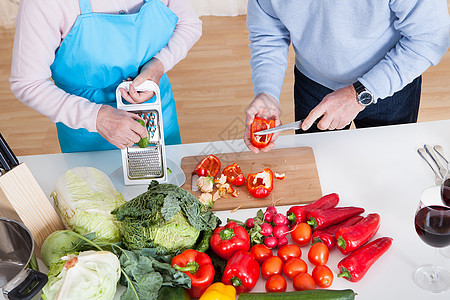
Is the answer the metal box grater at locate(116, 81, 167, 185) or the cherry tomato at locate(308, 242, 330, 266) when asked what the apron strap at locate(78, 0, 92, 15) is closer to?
the metal box grater at locate(116, 81, 167, 185)

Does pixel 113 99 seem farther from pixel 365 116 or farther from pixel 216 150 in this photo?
pixel 365 116

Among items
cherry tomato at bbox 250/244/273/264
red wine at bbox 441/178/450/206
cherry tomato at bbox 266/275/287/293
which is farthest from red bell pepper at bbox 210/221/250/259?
red wine at bbox 441/178/450/206

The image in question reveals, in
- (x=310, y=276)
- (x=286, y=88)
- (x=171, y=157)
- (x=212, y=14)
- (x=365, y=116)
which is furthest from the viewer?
(x=212, y=14)

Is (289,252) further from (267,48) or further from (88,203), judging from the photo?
(267,48)

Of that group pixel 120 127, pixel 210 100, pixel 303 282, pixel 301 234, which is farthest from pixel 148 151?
pixel 210 100

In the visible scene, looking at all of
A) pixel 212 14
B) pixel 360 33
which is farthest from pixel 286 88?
pixel 360 33

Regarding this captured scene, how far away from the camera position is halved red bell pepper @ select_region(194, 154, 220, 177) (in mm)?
1615

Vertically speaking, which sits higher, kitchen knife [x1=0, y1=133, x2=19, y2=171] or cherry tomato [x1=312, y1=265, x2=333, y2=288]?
kitchen knife [x1=0, y1=133, x2=19, y2=171]

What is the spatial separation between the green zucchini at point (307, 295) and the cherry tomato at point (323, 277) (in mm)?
63

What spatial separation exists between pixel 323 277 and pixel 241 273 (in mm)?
204

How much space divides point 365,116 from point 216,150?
2.07 feet

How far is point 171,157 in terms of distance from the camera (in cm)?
173

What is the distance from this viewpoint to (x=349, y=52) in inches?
64.5

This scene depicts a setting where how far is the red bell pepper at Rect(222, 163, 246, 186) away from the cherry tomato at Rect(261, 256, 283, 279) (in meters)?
0.40
